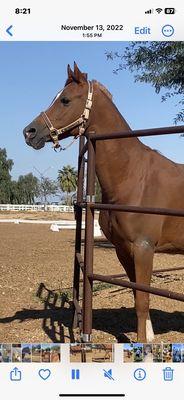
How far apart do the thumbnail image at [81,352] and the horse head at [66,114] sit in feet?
5.58

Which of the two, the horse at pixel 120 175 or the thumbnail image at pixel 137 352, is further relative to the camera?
the horse at pixel 120 175

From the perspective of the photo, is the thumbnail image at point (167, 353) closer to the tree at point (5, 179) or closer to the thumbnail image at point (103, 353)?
the thumbnail image at point (103, 353)

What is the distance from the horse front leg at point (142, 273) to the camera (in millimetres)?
3438

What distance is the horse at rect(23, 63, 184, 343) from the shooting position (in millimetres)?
3498

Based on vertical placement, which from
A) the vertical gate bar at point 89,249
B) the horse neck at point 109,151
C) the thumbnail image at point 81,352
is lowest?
the thumbnail image at point 81,352

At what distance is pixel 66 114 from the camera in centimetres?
361

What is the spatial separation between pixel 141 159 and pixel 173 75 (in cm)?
583

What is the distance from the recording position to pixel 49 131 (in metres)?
3.62

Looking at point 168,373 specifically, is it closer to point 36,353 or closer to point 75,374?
point 75,374

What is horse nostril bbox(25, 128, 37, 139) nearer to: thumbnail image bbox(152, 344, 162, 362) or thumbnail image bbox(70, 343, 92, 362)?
thumbnail image bbox(70, 343, 92, 362)
